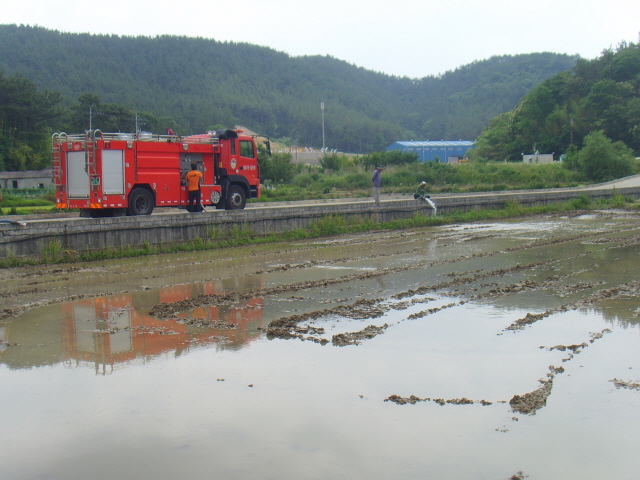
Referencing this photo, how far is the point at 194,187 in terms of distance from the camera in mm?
19562

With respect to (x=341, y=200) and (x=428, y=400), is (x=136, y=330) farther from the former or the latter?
(x=341, y=200)

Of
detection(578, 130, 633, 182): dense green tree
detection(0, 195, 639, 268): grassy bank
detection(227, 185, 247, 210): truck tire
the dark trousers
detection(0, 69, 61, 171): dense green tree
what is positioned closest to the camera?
detection(0, 195, 639, 268): grassy bank

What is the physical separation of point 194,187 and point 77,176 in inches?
131

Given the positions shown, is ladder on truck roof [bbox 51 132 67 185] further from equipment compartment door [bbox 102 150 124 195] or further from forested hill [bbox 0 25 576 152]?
forested hill [bbox 0 25 576 152]

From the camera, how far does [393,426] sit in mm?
5527

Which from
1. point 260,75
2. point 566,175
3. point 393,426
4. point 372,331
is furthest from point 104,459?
point 260,75

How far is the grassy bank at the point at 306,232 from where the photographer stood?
15.3 m

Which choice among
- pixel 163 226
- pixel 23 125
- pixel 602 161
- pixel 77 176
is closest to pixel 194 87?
pixel 23 125

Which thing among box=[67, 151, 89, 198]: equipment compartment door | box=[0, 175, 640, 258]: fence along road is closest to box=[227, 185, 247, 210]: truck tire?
box=[0, 175, 640, 258]: fence along road

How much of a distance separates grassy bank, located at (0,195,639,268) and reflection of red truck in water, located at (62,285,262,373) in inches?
196

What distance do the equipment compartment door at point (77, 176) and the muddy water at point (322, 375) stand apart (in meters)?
5.71

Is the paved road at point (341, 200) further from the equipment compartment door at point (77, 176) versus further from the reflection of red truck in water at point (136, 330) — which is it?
the reflection of red truck in water at point (136, 330)

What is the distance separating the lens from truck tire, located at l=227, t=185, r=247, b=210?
2238 centimetres

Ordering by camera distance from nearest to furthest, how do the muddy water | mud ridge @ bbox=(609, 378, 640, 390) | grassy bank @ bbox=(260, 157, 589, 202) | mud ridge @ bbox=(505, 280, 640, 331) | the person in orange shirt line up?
the muddy water < mud ridge @ bbox=(609, 378, 640, 390) < mud ridge @ bbox=(505, 280, 640, 331) < the person in orange shirt < grassy bank @ bbox=(260, 157, 589, 202)
